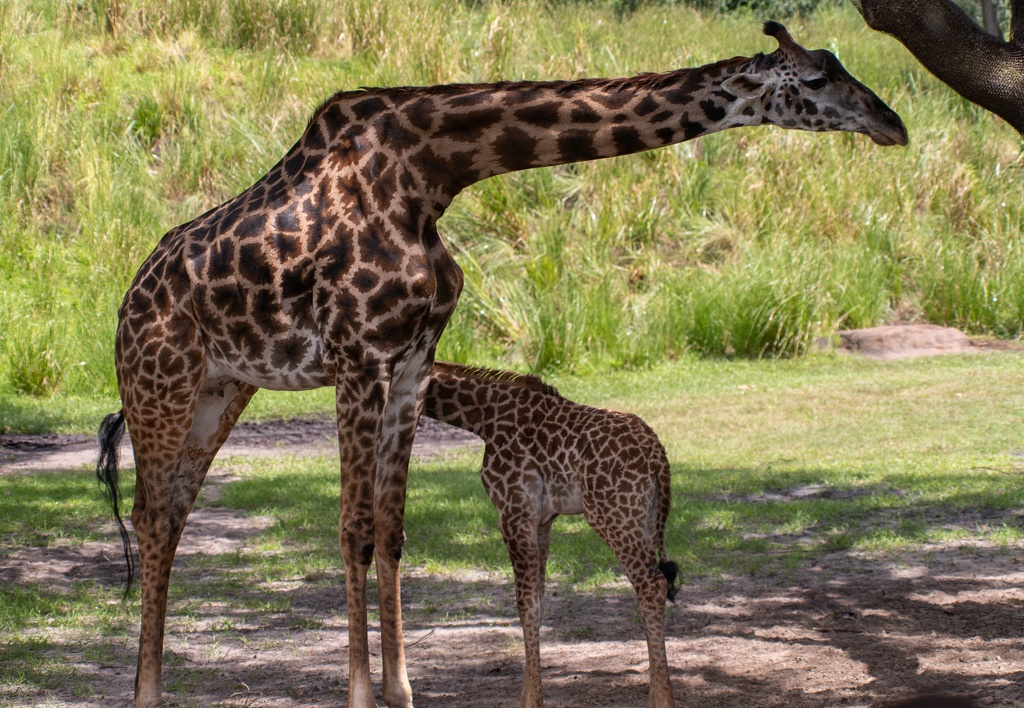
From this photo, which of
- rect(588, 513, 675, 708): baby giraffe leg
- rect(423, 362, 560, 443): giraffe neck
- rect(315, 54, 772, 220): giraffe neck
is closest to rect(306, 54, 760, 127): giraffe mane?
rect(315, 54, 772, 220): giraffe neck

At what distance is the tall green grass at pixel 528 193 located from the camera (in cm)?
1509

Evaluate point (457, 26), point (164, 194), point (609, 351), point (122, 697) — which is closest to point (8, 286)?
point (164, 194)

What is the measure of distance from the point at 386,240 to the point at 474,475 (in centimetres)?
585

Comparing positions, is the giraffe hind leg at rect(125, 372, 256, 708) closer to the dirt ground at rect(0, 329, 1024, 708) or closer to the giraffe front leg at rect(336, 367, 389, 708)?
the dirt ground at rect(0, 329, 1024, 708)

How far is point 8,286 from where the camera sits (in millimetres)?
15195

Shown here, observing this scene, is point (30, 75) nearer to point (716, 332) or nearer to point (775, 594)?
point (716, 332)

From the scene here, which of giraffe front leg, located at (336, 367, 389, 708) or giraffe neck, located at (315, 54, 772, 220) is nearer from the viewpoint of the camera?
giraffe neck, located at (315, 54, 772, 220)

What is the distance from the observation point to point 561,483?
546 centimetres

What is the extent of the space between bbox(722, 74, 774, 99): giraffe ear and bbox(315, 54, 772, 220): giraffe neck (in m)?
0.03

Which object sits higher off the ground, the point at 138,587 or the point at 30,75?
the point at 30,75

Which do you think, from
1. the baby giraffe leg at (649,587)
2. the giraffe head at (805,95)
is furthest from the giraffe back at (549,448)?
the giraffe head at (805,95)

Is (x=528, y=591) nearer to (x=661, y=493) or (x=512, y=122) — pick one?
(x=661, y=493)

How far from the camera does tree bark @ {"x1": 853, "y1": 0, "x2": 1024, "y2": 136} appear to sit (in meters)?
4.93

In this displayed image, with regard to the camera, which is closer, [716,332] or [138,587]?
[138,587]
